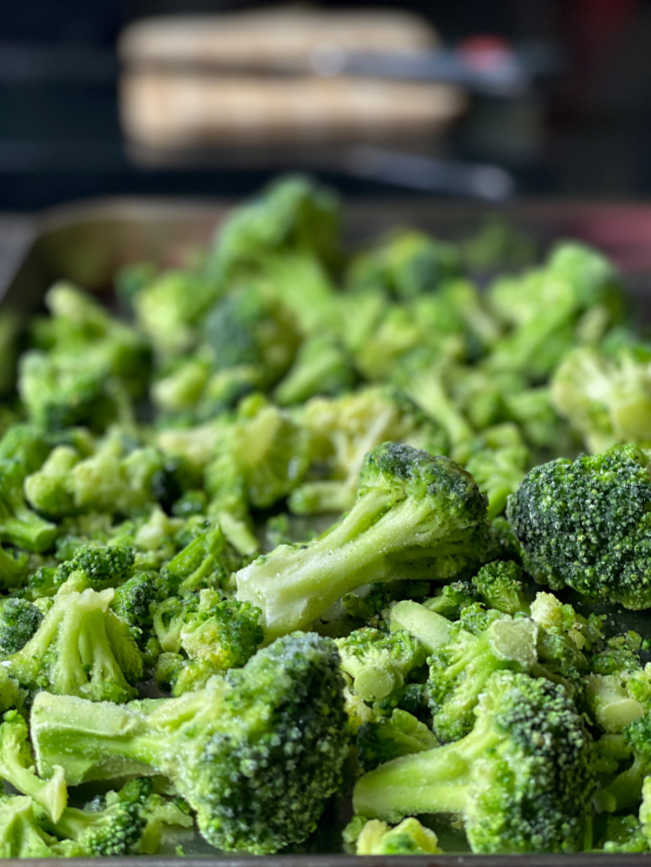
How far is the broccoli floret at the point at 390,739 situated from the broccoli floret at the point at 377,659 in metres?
0.03

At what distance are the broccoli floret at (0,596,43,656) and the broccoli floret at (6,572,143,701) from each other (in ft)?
0.06

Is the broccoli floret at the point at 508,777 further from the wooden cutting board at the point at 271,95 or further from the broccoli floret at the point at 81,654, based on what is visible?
the wooden cutting board at the point at 271,95

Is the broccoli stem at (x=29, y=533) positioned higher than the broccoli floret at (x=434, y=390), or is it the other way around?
the broccoli stem at (x=29, y=533)

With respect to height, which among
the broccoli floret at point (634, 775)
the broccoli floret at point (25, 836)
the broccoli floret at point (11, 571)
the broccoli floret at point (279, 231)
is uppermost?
the broccoli floret at point (279, 231)

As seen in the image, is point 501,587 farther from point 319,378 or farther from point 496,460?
point 319,378

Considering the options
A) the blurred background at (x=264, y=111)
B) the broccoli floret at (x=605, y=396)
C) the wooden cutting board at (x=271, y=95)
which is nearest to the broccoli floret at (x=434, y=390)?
the broccoli floret at (x=605, y=396)

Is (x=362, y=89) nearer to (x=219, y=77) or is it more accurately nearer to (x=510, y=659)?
(x=219, y=77)

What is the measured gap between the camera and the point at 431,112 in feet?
12.5

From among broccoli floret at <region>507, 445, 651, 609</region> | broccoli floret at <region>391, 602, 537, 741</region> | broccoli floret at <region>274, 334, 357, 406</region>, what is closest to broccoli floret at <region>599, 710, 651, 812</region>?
broccoli floret at <region>391, 602, 537, 741</region>

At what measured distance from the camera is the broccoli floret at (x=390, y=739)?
102 cm

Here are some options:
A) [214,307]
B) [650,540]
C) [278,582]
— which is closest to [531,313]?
[214,307]

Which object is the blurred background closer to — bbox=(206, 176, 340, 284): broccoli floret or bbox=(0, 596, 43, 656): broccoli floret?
bbox=(206, 176, 340, 284): broccoli floret

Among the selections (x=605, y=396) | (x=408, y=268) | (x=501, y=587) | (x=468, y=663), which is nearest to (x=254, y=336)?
(x=408, y=268)

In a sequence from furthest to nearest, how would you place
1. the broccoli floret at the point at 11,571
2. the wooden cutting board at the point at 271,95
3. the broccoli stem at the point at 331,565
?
the wooden cutting board at the point at 271,95 < the broccoli floret at the point at 11,571 < the broccoli stem at the point at 331,565
